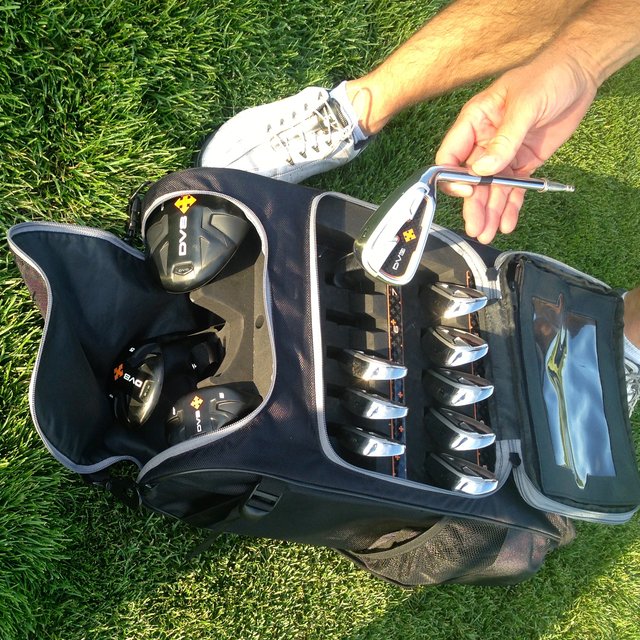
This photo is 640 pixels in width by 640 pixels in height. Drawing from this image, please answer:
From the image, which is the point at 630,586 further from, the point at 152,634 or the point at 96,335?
the point at 96,335

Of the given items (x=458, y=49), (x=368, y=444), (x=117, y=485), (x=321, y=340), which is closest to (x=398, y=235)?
(x=321, y=340)

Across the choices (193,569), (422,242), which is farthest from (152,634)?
(422,242)

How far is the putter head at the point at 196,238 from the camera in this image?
181 centimetres

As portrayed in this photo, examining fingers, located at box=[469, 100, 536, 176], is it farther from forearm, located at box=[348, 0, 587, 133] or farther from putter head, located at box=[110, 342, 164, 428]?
putter head, located at box=[110, 342, 164, 428]

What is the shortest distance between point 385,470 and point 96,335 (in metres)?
0.99

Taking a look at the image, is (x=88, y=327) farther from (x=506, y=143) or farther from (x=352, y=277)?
(x=506, y=143)

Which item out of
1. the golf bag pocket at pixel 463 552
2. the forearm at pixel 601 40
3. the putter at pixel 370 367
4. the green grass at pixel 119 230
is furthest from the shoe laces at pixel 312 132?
the golf bag pocket at pixel 463 552

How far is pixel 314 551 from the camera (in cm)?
231

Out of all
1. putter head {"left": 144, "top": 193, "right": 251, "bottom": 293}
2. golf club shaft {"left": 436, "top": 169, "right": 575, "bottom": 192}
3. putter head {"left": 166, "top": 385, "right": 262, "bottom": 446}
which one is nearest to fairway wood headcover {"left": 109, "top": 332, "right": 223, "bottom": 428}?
putter head {"left": 166, "top": 385, "right": 262, "bottom": 446}

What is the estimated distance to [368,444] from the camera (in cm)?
173

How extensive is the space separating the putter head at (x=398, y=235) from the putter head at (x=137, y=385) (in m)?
0.72

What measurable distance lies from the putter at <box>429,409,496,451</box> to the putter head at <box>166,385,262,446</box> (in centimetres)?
58

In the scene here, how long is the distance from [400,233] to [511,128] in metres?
0.51

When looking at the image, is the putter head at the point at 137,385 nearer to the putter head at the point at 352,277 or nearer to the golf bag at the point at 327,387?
the golf bag at the point at 327,387
